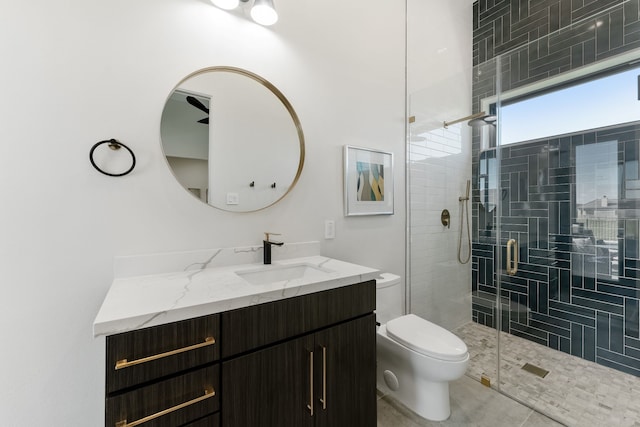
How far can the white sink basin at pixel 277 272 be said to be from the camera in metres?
1.39

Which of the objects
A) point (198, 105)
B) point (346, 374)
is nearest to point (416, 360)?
point (346, 374)

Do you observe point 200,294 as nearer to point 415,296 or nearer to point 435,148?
point 415,296

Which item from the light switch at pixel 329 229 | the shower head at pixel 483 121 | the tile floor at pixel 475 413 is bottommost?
the tile floor at pixel 475 413

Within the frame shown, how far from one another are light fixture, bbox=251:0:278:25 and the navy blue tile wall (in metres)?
1.88

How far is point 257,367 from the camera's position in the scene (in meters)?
0.94

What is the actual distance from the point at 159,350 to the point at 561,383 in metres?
2.41

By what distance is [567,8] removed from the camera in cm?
231

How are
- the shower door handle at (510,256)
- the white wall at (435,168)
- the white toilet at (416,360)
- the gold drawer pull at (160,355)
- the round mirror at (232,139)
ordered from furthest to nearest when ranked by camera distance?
the white wall at (435,168)
the shower door handle at (510,256)
the white toilet at (416,360)
the round mirror at (232,139)
the gold drawer pull at (160,355)

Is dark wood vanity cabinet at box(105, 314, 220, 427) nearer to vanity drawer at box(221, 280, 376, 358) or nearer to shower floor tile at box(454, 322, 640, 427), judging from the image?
vanity drawer at box(221, 280, 376, 358)

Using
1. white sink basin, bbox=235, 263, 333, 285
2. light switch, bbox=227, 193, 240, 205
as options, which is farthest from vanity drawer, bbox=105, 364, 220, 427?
light switch, bbox=227, 193, 240, 205

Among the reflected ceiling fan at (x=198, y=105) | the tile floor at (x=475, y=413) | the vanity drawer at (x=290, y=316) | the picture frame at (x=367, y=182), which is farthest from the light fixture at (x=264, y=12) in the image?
the tile floor at (x=475, y=413)

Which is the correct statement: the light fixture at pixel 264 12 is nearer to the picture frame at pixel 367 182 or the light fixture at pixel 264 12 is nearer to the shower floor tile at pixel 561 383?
Result: the picture frame at pixel 367 182

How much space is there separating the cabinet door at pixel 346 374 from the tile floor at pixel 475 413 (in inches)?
15.8

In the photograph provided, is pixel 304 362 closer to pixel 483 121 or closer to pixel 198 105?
pixel 198 105
